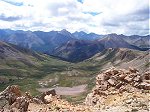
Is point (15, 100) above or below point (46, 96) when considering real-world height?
above

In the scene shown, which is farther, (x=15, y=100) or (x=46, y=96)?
(x=46, y=96)

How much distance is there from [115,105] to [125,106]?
1.50 metres

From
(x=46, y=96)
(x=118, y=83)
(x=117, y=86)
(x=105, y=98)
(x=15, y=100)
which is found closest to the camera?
(x=15, y=100)

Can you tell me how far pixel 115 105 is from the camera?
39.7 metres

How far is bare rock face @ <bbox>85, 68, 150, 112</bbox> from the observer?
44.2 metres

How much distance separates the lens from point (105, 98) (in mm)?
45125

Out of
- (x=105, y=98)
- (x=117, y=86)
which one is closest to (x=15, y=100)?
(x=105, y=98)

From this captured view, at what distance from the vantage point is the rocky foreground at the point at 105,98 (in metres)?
37.3

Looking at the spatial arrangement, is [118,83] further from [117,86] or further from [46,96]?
[46,96]

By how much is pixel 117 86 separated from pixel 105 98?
286cm

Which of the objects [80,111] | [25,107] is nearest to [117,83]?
[80,111]

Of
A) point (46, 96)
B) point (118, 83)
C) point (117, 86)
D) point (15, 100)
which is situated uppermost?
point (118, 83)

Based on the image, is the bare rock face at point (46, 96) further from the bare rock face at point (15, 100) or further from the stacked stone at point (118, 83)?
the stacked stone at point (118, 83)

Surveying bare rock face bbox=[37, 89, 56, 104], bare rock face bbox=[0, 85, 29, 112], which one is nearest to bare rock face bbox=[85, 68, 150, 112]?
bare rock face bbox=[37, 89, 56, 104]
